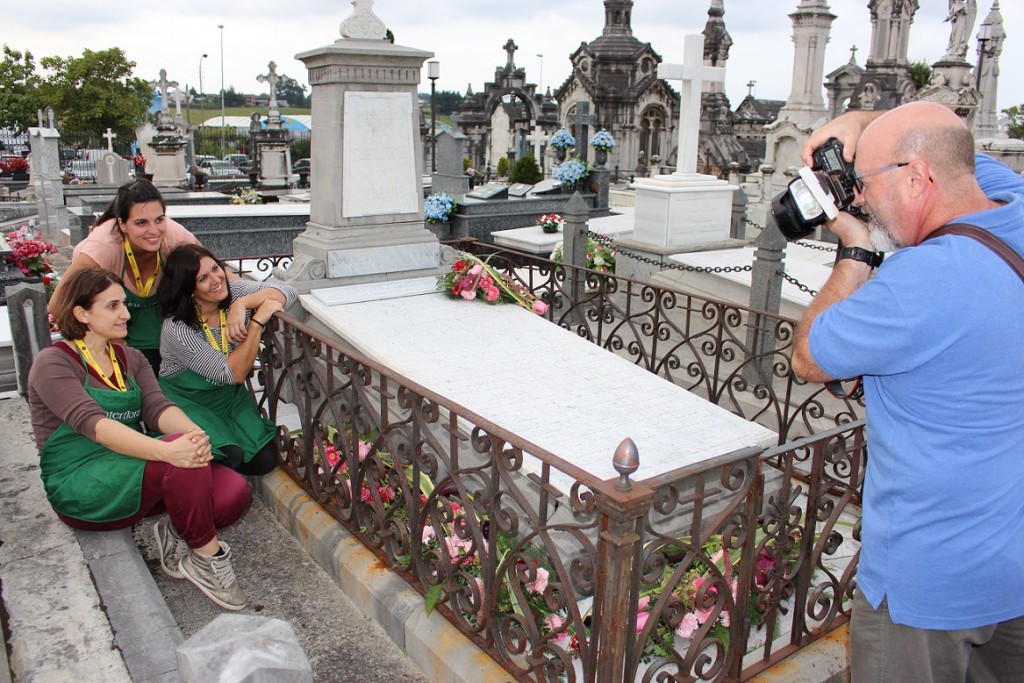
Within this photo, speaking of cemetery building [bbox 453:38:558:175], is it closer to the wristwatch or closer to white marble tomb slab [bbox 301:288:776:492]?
white marble tomb slab [bbox 301:288:776:492]

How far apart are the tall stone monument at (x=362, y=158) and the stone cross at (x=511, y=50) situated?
34.2 metres

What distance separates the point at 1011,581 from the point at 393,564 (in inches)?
99.2

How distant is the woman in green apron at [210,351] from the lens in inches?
166

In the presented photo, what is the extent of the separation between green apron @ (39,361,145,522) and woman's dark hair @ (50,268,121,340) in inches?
7.9

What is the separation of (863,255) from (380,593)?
2.49m

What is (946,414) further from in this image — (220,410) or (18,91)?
(18,91)

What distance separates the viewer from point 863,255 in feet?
7.45

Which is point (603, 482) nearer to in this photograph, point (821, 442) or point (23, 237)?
point (821, 442)

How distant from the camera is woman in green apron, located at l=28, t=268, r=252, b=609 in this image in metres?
3.54

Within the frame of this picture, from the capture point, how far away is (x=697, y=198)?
32.3 feet

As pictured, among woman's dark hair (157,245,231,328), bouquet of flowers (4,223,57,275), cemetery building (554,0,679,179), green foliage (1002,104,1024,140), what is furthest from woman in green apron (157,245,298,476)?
green foliage (1002,104,1024,140)

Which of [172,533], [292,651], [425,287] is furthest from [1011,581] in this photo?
[425,287]

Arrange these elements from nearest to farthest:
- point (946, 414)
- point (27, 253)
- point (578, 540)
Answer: point (946, 414) → point (578, 540) → point (27, 253)

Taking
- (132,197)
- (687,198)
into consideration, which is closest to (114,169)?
(687,198)
